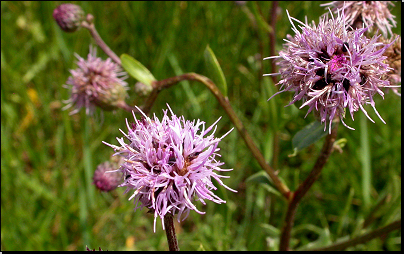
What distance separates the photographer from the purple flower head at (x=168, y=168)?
1479mm

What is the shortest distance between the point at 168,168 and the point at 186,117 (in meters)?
Result: 2.04

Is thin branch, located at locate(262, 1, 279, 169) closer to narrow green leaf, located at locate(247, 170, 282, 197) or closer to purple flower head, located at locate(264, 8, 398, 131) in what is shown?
narrow green leaf, located at locate(247, 170, 282, 197)

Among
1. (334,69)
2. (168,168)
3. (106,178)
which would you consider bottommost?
(106,178)

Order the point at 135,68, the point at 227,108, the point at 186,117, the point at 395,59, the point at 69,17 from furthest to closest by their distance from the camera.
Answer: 1. the point at 186,117
2. the point at 69,17
3. the point at 135,68
4. the point at 227,108
5. the point at 395,59

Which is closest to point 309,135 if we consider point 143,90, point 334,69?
point 334,69

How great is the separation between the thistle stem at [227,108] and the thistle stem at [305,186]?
0.08 metres

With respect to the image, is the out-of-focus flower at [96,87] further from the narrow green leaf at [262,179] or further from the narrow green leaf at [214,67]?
the narrow green leaf at [262,179]

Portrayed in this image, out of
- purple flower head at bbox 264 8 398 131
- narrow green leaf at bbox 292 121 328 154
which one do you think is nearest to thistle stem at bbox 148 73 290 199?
narrow green leaf at bbox 292 121 328 154

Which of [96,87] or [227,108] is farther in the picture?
[96,87]

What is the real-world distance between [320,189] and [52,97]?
2783 mm

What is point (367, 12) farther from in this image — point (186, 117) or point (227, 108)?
point (186, 117)

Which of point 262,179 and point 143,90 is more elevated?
point 143,90

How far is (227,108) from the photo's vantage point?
7.16ft

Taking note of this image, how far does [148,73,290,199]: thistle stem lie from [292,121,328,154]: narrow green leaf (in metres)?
0.22
